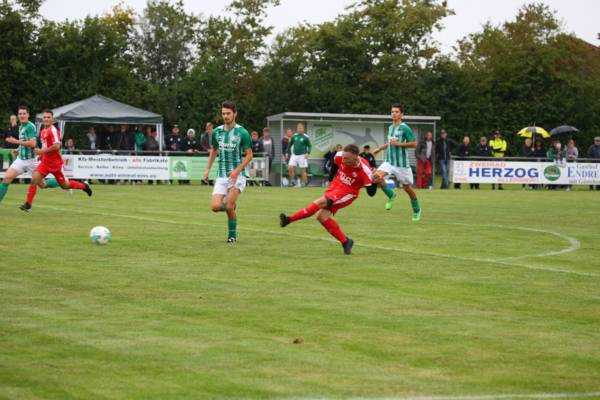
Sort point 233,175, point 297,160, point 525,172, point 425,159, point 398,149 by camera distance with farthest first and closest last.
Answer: point 525,172, point 425,159, point 297,160, point 398,149, point 233,175

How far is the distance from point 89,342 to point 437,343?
2535 millimetres

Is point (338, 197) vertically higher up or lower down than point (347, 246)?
higher up

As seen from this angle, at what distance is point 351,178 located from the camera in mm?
14273


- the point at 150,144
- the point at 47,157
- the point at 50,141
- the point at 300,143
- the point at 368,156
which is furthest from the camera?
the point at 150,144

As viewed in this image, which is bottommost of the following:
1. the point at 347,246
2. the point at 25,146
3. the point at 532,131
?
the point at 347,246

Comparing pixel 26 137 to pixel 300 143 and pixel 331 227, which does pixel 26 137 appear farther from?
pixel 300 143

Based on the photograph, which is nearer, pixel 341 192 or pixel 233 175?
pixel 341 192

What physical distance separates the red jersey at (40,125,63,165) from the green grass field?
313 cm

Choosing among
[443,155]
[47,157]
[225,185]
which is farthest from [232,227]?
[443,155]

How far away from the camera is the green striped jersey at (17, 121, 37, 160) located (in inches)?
829

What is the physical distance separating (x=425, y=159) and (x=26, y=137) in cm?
2111

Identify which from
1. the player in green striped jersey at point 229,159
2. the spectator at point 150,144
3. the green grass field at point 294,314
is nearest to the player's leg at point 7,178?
the green grass field at point 294,314

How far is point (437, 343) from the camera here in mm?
7727

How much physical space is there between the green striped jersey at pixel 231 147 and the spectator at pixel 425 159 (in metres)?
24.2
